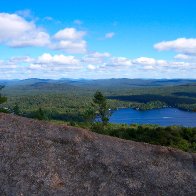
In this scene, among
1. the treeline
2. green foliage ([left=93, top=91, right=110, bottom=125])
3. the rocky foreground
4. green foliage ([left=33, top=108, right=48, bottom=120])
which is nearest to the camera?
the rocky foreground

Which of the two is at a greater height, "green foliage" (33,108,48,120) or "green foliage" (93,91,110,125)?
"green foliage" (93,91,110,125)

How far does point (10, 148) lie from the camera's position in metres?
26.5

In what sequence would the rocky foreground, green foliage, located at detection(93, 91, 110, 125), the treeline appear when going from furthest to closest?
green foliage, located at detection(93, 91, 110, 125) < the treeline < the rocky foreground

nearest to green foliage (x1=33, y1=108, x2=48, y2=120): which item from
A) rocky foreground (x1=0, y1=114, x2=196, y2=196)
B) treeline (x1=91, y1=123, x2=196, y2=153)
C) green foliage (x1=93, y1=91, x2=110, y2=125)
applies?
green foliage (x1=93, y1=91, x2=110, y2=125)

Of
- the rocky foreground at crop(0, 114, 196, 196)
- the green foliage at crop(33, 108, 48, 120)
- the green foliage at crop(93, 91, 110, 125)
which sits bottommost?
the green foliage at crop(33, 108, 48, 120)

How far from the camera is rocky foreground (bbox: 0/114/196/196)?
79.2ft

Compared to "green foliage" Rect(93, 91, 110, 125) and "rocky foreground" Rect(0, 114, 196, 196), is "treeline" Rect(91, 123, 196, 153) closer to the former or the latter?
"green foliage" Rect(93, 91, 110, 125)

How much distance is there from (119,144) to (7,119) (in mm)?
9182

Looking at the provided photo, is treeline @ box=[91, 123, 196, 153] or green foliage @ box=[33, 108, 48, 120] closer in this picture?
treeline @ box=[91, 123, 196, 153]

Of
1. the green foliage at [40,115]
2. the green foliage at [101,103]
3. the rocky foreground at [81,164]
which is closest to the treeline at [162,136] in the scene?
the green foliage at [101,103]

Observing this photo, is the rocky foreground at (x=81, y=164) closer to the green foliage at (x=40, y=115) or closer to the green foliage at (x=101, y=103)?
the green foliage at (x=101, y=103)

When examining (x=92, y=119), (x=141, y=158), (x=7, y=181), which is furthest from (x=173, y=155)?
(x=92, y=119)

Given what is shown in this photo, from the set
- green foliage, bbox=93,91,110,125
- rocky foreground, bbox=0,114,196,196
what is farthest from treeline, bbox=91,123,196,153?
rocky foreground, bbox=0,114,196,196

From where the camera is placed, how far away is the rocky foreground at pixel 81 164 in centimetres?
2412
